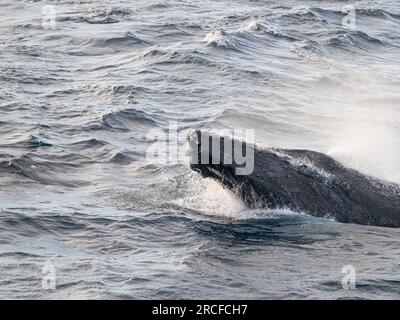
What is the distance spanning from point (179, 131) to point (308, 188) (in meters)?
8.60

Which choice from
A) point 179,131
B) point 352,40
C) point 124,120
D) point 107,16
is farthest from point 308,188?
point 107,16

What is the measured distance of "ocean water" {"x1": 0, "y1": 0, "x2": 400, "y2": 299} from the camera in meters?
16.8

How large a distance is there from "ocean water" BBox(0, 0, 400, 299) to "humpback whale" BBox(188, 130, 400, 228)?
0.31 metres

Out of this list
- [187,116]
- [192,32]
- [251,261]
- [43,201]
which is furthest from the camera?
[192,32]

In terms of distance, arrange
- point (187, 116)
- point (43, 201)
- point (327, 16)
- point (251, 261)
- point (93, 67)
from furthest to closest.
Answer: point (327, 16) < point (93, 67) < point (187, 116) < point (43, 201) < point (251, 261)

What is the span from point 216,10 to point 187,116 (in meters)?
17.6

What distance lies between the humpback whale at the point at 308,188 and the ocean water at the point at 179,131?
0.31m

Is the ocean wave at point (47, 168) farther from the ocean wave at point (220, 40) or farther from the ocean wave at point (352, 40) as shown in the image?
the ocean wave at point (352, 40)

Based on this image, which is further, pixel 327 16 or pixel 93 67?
pixel 327 16

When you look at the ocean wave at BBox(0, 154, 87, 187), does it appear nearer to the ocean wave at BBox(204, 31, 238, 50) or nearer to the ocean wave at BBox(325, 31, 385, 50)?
the ocean wave at BBox(204, 31, 238, 50)

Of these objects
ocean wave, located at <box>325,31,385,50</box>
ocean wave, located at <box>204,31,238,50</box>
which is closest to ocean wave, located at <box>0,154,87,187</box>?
ocean wave, located at <box>204,31,238,50</box>

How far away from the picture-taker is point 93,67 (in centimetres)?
3416
